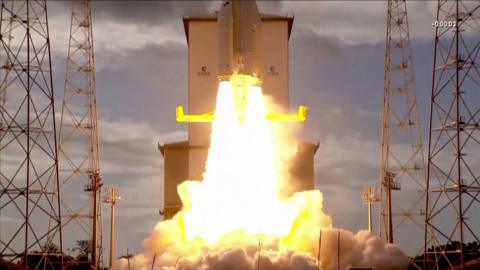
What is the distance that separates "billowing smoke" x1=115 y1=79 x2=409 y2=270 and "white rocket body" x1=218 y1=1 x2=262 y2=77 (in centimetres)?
72

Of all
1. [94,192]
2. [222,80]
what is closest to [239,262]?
[222,80]

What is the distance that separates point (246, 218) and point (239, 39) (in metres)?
10.2

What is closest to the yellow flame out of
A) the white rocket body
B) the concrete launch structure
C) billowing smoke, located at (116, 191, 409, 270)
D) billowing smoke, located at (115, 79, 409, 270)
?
billowing smoke, located at (115, 79, 409, 270)

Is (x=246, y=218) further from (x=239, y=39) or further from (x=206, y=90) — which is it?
(x=206, y=90)

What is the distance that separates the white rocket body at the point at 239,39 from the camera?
53.3 meters

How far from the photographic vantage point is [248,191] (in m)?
56.5

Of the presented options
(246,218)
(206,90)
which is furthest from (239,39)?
(206,90)

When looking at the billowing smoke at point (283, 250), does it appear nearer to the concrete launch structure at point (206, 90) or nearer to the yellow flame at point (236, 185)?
the yellow flame at point (236, 185)

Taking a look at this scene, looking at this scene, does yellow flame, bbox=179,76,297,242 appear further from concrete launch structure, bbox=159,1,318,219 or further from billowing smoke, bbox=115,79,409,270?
concrete launch structure, bbox=159,1,318,219

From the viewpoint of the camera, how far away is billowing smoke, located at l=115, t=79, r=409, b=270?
174ft

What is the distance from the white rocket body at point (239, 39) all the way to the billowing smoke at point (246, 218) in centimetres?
72

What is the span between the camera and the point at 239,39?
5350 centimetres

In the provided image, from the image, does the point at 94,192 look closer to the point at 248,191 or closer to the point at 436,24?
the point at 248,191

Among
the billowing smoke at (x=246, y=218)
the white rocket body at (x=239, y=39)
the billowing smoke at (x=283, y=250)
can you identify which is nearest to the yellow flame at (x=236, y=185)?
the billowing smoke at (x=246, y=218)
